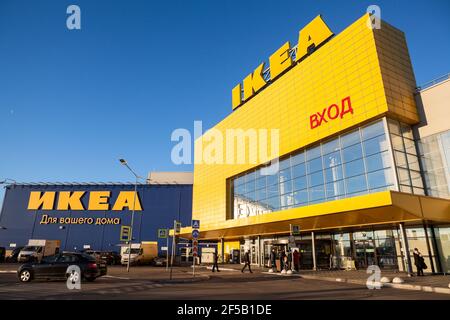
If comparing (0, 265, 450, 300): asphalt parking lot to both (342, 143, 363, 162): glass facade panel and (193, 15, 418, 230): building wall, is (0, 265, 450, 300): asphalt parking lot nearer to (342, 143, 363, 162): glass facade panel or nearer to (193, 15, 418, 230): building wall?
(342, 143, 363, 162): glass facade panel

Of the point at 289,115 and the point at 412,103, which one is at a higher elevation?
the point at 289,115

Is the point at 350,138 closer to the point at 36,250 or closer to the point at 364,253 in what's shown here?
the point at 364,253

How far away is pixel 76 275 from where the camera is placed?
1462cm

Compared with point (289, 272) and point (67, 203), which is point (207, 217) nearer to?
point (289, 272)

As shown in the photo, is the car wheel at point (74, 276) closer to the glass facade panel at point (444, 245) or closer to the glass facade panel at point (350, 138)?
the glass facade panel at point (350, 138)

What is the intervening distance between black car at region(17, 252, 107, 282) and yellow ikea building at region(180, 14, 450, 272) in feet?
38.4

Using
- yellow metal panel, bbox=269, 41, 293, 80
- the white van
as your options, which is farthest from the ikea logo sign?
yellow metal panel, bbox=269, 41, 293, 80

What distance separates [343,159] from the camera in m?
24.1

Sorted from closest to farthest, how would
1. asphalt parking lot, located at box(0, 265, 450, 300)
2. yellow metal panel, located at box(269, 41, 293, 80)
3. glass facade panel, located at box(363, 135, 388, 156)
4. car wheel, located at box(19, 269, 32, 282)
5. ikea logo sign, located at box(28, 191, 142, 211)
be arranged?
asphalt parking lot, located at box(0, 265, 450, 300) < car wheel, located at box(19, 269, 32, 282) < glass facade panel, located at box(363, 135, 388, 156) < yellow metal panel, located at box(269, 41, 293, 80) < ikea logo sign, located at box(28, 191, 142, 211)

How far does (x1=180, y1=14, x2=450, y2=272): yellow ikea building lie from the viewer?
66.5 ft

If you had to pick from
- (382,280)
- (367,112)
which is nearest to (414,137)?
(367,112)

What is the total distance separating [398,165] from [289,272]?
1060cm

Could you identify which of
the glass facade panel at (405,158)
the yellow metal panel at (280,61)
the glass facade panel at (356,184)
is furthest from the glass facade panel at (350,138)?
the yellow metal panel at (280,61)

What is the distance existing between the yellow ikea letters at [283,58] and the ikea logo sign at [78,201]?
30282 millimetres
